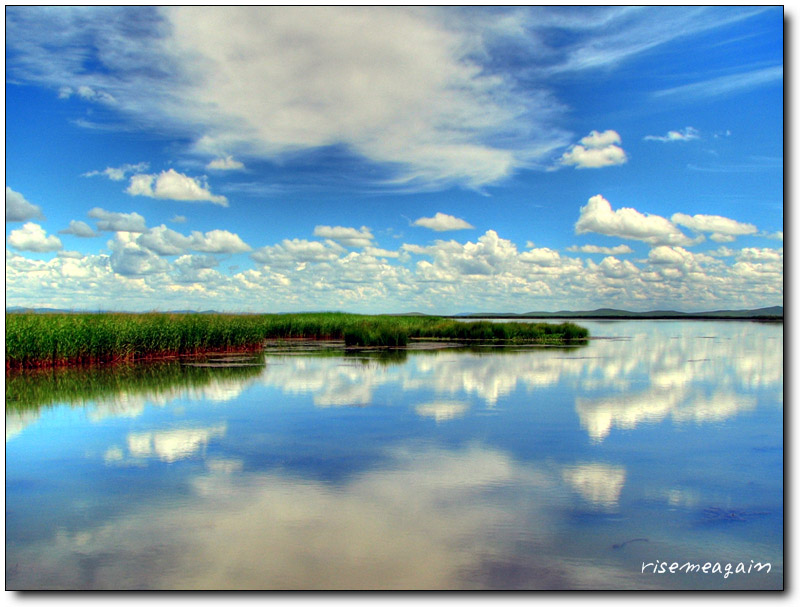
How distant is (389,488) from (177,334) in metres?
17.1

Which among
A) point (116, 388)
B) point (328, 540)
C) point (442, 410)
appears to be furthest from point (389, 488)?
point (116, 388)

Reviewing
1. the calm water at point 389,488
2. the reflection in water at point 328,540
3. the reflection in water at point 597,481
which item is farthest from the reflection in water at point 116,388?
the reflection in water at point 597,481

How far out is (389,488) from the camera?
6.81 metres

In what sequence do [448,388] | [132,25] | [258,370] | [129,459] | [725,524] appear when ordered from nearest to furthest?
[725,524], [129,459], [132,25], [448,388], [258,370]

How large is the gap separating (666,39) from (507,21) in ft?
7.34

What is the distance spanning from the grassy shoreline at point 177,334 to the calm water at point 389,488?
10.7 feet

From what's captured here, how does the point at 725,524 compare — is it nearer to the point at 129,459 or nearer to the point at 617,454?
the point at 617,454

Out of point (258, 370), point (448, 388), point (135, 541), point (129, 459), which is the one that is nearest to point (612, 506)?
point (135, 541)

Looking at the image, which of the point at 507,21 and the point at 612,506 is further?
the point at 507,21

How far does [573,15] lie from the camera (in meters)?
8.41

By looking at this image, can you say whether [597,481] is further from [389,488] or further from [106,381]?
[106,381]

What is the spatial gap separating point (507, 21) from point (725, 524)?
7017mm

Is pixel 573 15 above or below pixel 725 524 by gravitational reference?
above

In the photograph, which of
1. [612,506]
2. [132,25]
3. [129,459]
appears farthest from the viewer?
[132,25]
